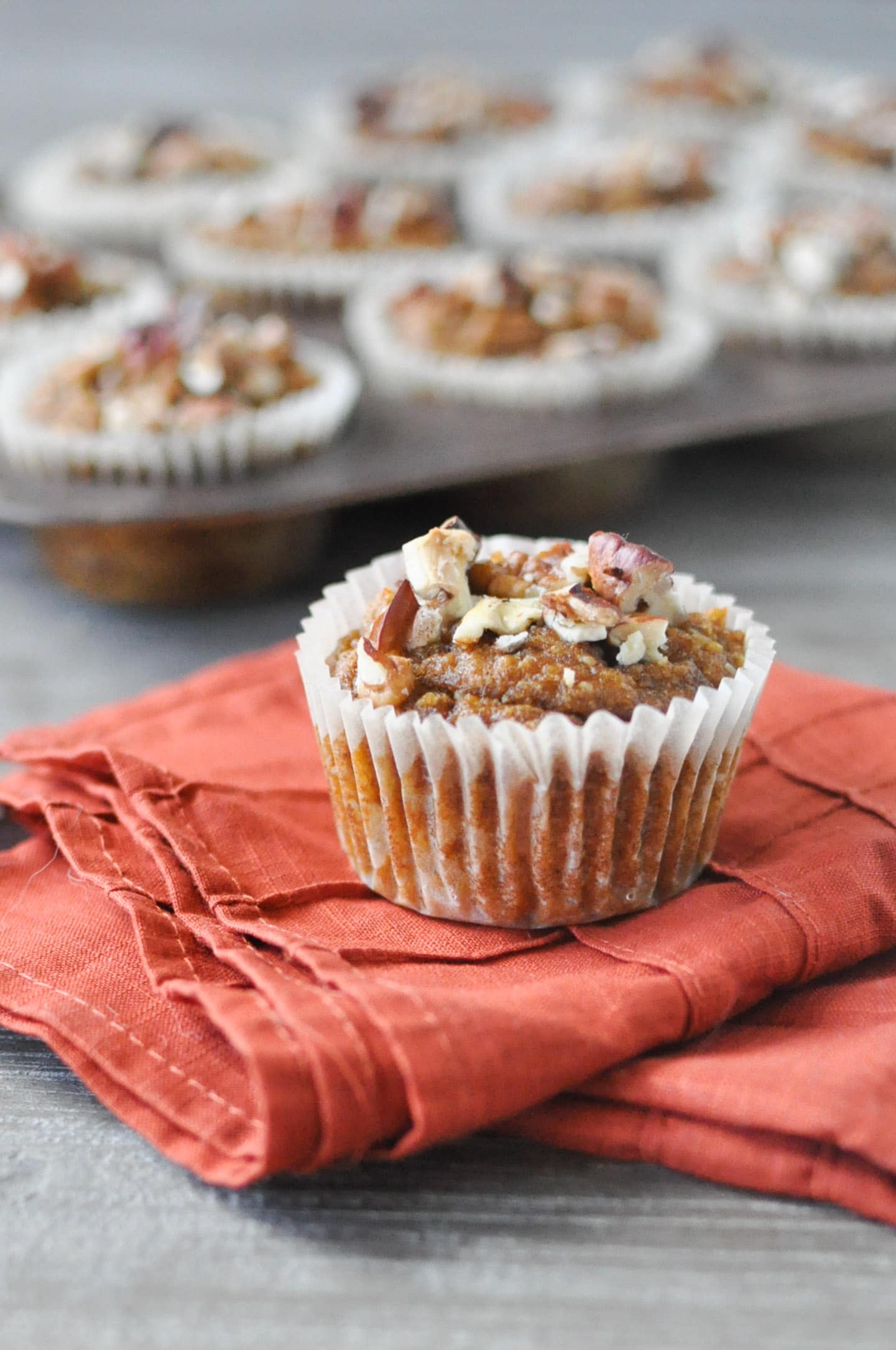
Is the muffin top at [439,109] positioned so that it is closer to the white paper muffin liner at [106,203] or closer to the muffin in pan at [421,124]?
the muffin in pan at [421,124]

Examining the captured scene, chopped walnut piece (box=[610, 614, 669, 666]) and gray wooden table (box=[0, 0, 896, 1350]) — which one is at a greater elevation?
chopped walnut piece (box=[610, 614, 669, 666])

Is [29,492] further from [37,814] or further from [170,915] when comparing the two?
[170,915]

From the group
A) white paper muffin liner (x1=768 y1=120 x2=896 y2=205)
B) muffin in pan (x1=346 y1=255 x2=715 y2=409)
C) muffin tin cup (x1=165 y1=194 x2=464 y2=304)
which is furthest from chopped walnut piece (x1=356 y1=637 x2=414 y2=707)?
white paper muffin liner (x1=768 y1=120 x2=896 y2=205)

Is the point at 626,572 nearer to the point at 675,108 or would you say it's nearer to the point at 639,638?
the point at 639,638

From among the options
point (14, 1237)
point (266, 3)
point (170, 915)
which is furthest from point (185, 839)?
point (266, 3)

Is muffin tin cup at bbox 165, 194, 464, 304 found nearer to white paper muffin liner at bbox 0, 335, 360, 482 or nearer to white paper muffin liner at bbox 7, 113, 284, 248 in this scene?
white paper muffin liner at bbox 7, 113, 284, 248

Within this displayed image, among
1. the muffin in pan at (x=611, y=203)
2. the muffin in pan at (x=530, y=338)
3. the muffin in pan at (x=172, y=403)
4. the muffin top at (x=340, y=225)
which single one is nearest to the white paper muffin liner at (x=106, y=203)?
the muffin top at (x=340, y=225)

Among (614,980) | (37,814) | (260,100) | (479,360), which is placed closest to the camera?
(614,980)
